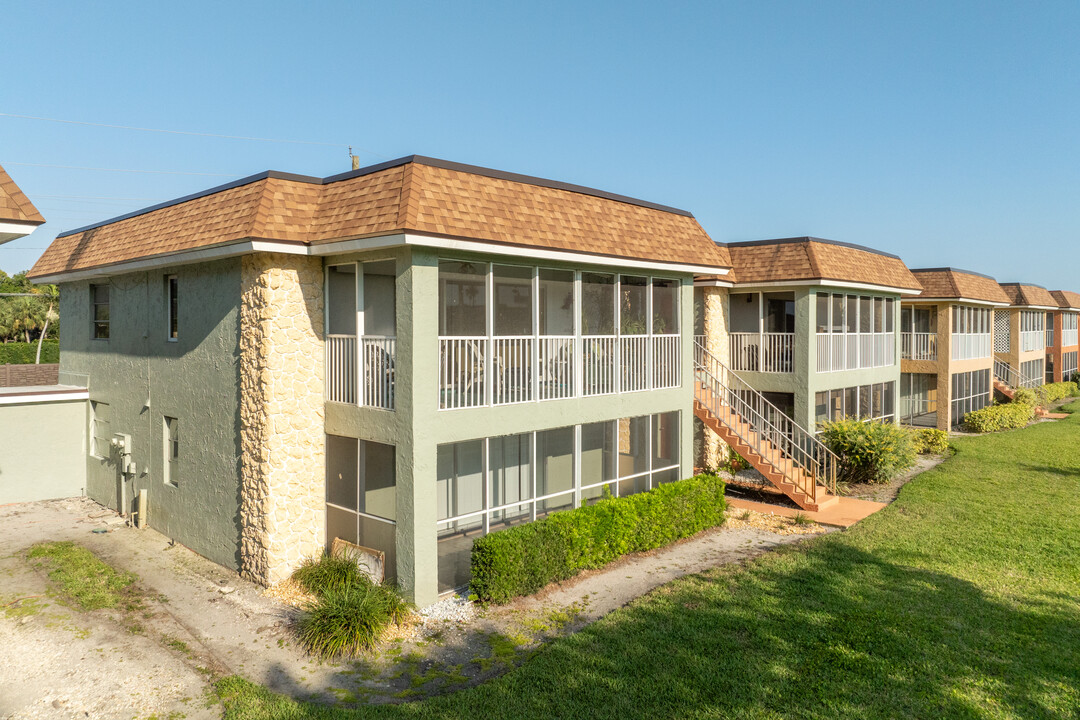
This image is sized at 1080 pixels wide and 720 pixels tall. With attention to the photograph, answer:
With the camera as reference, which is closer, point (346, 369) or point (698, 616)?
point (698, 616)

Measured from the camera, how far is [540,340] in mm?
12516

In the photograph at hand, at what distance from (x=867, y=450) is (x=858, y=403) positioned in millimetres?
3672

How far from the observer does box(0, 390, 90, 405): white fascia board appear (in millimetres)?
15748

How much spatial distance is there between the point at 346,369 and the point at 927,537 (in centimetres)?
1144

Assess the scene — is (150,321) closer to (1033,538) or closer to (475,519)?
(475,519)

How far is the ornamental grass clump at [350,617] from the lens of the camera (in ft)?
28.7

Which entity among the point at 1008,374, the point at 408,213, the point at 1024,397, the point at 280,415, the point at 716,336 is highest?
the point at 408,213

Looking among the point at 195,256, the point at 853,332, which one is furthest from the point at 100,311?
the point at 853,332

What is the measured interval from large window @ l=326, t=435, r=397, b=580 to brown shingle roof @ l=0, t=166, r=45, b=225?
5456mm

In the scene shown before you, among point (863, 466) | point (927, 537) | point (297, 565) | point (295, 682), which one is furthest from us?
→ point (863, 466)

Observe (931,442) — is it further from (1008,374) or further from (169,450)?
(169,450)

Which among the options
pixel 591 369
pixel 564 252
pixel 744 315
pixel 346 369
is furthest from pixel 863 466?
pixel 346 369

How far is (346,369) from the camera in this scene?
11133mm

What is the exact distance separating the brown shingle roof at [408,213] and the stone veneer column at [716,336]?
611 cm
